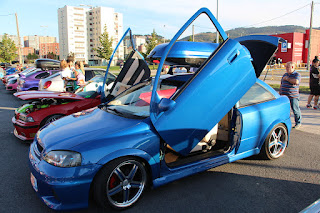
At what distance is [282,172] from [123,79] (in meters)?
3.26

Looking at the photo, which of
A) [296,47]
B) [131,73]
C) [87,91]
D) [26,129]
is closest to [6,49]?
[296,47]

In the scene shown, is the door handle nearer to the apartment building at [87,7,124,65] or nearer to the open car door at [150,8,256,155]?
the open car door at [150,8,256,155]

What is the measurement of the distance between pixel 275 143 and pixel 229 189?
1.43 meters

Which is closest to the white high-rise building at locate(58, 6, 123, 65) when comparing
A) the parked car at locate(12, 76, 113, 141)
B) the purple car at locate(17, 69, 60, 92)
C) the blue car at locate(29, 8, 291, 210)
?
the purple car at locate(17, 69, 60, 92)

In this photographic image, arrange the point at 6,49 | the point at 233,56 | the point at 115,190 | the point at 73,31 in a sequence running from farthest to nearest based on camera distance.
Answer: the point at 73,31, the point at 6,49, the point at 233,56, the point at 115,190

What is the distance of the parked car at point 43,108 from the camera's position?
194 inches

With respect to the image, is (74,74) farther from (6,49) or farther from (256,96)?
(6,49)

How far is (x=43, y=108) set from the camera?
514 cm

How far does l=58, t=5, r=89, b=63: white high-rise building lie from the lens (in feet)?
327

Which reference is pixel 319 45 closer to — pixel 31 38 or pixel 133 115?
pixel 133 115

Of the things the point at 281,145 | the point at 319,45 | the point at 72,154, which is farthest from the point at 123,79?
the point at 319,45

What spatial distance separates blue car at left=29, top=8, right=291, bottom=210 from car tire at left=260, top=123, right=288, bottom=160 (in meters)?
0.18

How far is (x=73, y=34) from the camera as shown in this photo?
101m

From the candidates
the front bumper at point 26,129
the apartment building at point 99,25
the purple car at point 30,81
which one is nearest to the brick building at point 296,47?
the purple car at point 30,81
